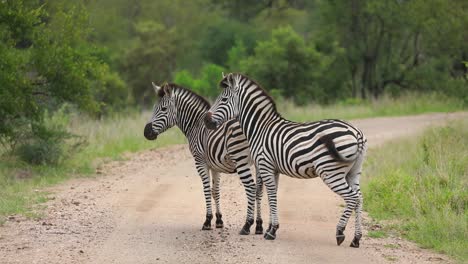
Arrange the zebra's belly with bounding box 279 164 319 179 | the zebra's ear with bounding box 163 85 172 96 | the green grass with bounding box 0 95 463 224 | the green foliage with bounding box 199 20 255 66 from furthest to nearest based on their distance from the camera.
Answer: the green foliage with bounding box 199 20 255 66 < the green grass with bounding box 0 95 463 224 < the zebra's ear with bounding box 163 85 172 96 < the zebra's belly with bounding box 279 164 319 179

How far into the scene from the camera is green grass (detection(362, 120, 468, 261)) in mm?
9500

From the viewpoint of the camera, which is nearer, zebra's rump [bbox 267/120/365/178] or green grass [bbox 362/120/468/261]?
zebra's rump [bbox 267/120/365/178]

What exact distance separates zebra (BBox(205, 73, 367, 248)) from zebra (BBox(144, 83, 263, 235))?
26cm

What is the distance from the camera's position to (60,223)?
10.4 metres

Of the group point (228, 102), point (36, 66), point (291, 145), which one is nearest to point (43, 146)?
point (36, 66)

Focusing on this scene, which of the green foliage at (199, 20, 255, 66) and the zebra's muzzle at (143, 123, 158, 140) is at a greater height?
the green foliage at (199, 20, 255, 66)

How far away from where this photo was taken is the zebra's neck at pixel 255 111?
9844 mm

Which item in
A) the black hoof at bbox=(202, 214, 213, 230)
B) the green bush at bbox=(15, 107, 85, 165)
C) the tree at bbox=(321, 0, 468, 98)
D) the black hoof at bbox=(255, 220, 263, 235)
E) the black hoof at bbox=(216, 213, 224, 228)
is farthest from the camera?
the tree at bbox=(321, 0, 468, 98)

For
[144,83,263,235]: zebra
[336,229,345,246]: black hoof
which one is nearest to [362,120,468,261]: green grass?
[336,229,345,246]: black hoof

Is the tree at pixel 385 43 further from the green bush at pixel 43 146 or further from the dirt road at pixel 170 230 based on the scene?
the dirt road at pixel 170 230

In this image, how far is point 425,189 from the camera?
1193cm

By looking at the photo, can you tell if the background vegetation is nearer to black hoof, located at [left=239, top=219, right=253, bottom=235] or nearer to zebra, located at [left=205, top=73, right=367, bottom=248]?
black hoof, located at [left=239, top=219, right=253, bottom=235]

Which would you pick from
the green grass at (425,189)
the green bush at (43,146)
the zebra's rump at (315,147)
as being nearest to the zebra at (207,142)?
the zebra's rump at (315,147)

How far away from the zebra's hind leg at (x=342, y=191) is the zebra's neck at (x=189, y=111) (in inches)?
97.2
